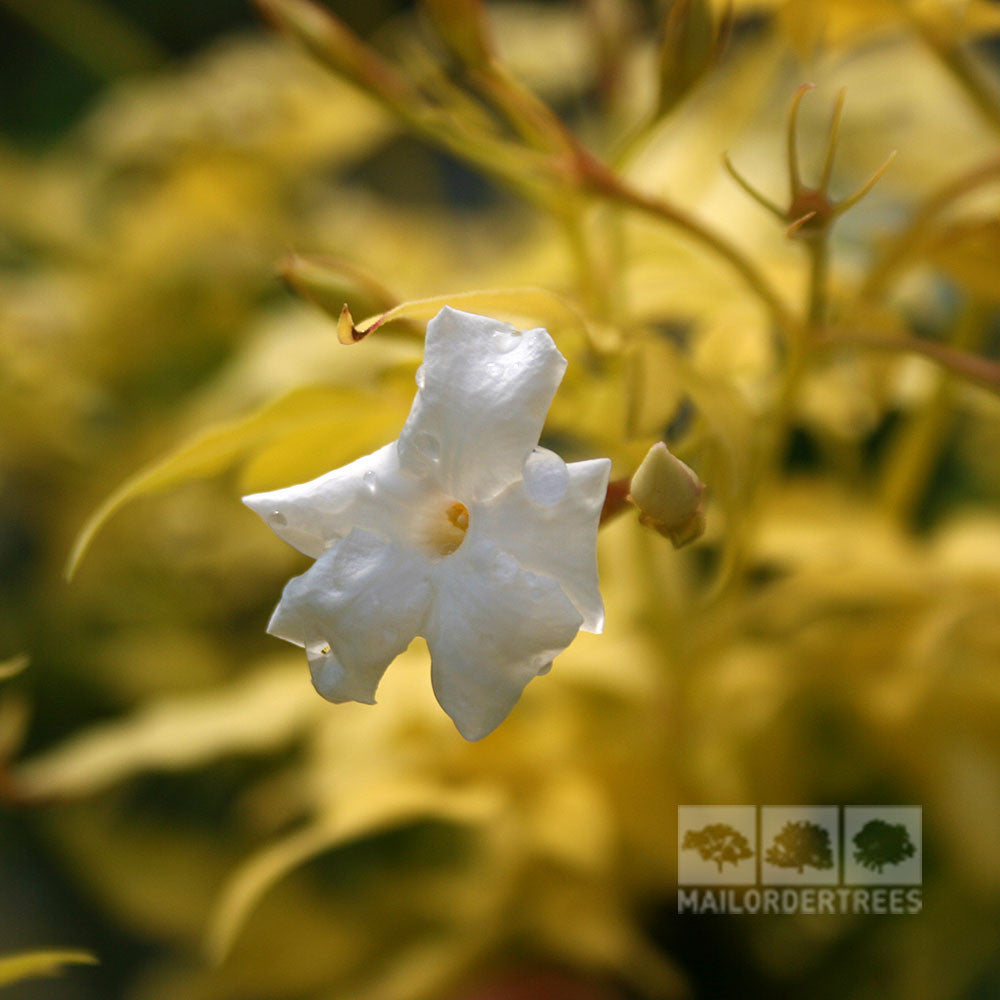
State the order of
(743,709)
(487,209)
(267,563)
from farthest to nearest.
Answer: (487,209), (267,563), (743,709)

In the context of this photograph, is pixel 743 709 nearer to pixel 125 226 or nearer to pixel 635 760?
pixel 635 760

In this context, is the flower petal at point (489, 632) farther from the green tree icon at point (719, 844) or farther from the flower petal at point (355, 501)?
the green tree icon at point (719, 844)

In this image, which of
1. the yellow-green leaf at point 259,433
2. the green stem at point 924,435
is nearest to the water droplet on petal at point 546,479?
the yellow-green leaf at point 259,433

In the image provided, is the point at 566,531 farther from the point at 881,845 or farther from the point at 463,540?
the point at 881,845

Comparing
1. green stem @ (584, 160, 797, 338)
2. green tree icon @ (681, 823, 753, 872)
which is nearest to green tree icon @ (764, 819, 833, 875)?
green tree icon @ (681, 823, 753, 872)

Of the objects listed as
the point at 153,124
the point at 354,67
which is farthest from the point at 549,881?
the point at 153,124

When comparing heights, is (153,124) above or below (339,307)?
above

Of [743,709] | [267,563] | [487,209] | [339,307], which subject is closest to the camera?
[339,307]

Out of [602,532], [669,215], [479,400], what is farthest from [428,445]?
[602,532]
